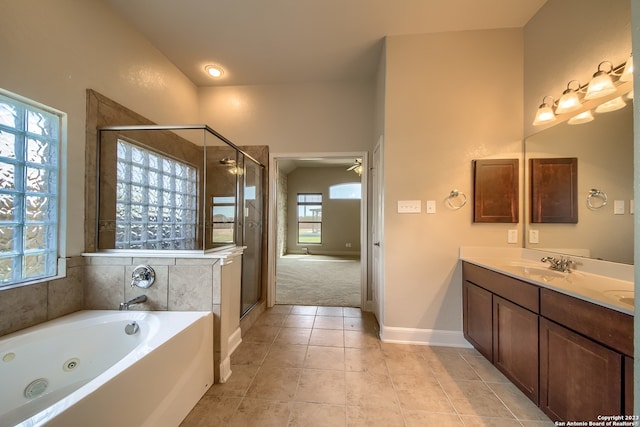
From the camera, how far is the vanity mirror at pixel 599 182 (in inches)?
54.1

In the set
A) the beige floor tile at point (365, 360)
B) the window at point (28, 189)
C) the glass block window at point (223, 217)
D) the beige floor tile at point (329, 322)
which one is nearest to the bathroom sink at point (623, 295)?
the beige floor tile at point (365, 360)

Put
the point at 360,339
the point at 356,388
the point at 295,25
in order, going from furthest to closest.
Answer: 1. the point at 360,339
2. the point at 295,25
3. the point at 356,388

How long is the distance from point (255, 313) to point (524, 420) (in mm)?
2360

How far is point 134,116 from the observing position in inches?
84.0

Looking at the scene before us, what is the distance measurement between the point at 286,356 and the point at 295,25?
2.97m

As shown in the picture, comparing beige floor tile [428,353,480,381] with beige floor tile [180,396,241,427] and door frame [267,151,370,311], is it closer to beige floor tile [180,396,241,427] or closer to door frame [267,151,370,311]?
door frame [267,151,370,311]

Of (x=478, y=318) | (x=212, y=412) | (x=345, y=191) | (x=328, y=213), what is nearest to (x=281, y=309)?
(x=212, y=412)

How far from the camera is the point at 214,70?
2822 millimetres

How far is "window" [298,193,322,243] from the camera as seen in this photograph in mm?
7973

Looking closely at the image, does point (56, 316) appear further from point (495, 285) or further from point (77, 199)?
point (495, 285)

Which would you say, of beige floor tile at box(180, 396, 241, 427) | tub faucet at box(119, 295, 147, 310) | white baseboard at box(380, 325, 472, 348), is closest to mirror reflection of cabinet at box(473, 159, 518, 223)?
white baseboard at box(380, 325, 472, 348)

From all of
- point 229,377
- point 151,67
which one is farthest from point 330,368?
point 151,67

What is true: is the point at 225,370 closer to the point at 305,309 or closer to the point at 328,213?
the point at 305,309

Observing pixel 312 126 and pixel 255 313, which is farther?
pixel 312 126
